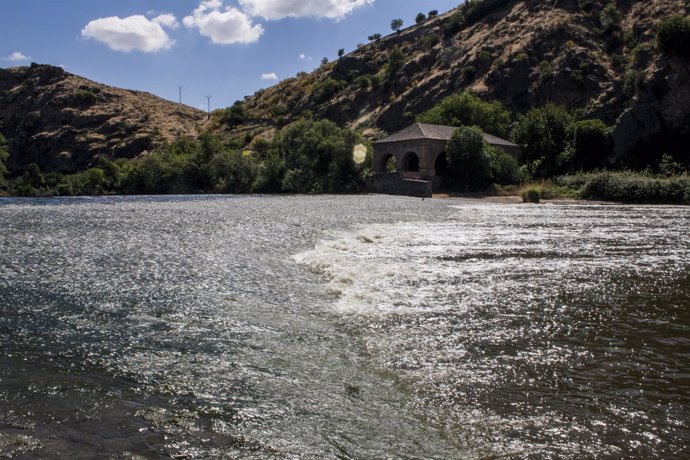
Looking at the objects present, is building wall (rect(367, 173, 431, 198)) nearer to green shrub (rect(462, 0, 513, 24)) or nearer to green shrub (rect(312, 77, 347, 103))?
green shrub (rect(312, 77, 347, 103))

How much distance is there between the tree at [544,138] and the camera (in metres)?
61.6

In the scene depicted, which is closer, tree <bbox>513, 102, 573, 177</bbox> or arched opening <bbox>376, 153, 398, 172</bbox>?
tree <bbox>513, 102, 573, 177</bbox>

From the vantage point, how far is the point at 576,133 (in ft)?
194

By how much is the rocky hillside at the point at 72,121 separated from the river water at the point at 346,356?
398ft

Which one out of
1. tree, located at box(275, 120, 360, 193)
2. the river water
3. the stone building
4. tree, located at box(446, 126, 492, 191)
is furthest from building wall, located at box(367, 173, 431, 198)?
the river water

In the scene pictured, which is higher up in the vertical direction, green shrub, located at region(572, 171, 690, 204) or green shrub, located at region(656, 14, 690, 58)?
green shrub, located at region(656, 14, 690, 58)

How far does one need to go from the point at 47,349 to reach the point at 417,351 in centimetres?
476

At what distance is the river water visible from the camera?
4551 millimetres

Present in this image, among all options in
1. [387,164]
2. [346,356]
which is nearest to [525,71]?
[387,164]

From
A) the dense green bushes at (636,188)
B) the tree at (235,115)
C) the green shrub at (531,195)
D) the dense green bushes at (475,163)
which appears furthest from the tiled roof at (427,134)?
the tree at (235,115)

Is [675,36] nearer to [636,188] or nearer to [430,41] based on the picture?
[636,188]

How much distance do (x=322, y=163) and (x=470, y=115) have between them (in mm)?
21493

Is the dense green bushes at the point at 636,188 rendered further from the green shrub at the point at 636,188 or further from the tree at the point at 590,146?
the tree at the point at 590,146

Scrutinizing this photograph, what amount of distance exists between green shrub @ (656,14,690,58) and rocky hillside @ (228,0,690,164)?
0.91 metres
